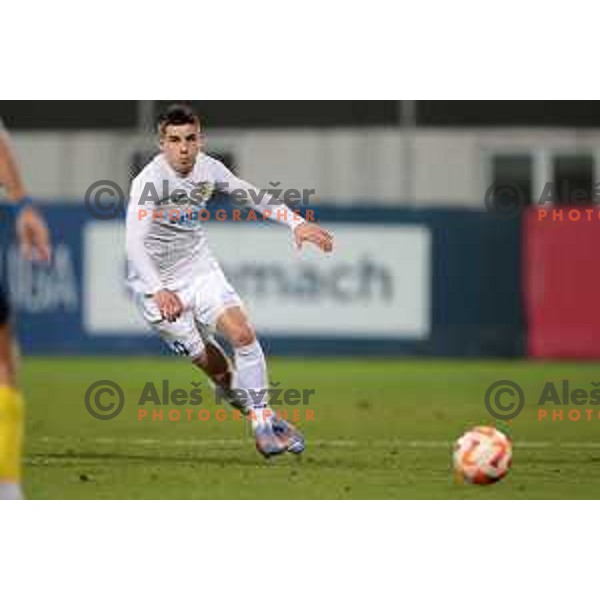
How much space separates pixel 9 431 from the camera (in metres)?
6.66

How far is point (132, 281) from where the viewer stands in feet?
34.8

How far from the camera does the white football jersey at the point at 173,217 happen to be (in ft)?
32.3

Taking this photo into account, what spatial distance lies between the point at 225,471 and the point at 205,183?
1.61m

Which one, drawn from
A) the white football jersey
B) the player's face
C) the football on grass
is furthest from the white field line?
the football on grass

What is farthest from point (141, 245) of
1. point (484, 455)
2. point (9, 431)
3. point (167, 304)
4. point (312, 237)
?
point (9, 431)

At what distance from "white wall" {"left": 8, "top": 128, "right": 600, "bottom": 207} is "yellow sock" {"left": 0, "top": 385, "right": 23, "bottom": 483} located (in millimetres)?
15597

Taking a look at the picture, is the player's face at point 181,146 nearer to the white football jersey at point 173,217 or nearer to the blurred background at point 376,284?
the white football jersey at point 173,217

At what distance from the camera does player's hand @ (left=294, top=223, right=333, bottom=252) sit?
921cm

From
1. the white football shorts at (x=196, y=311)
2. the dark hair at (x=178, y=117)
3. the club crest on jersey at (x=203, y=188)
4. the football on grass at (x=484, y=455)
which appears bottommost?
the football on grass at (x=484, y=455)

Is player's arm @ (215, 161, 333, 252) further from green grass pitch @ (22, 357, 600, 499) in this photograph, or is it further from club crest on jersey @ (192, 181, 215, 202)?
green grass pitch @ (22, 357, 600, 499)

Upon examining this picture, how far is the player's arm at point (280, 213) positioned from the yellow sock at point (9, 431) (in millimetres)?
2772

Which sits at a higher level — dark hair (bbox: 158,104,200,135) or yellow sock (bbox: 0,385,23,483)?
dark hair (bbox: 158,104,200,135)

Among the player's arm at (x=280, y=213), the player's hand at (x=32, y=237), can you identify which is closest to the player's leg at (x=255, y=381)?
the player's arm at (x=280, y=213)

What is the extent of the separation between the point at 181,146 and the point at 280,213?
2.26 ft
